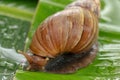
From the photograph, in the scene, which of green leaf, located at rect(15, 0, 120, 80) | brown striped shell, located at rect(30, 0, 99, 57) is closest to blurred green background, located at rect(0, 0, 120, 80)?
green leaf, located at rect(15, 0, 120, 80)

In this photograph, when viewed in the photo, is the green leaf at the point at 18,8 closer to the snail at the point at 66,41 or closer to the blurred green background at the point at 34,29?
the blurred green background at the point at 34,29

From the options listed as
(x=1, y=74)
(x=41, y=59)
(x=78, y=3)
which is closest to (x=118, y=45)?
(x=78, y=3)

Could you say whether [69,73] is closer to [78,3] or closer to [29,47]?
[29,47]

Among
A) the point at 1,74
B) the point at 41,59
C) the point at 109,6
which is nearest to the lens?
the point at 41,59

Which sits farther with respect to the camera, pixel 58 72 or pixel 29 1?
pixel 29 1

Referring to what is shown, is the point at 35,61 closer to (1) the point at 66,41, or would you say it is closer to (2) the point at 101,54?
(1) the point at 66,41

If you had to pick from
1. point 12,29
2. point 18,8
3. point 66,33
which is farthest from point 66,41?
point 18,8
